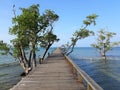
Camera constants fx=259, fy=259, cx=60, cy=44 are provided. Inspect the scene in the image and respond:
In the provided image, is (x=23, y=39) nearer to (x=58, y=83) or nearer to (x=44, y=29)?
(x=44, y=29)

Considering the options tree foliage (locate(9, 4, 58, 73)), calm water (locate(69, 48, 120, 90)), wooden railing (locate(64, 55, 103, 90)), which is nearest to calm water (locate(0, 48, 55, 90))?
tree foliage (locate(9, 4, 58, 73))

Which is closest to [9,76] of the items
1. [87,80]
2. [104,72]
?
[104,72]

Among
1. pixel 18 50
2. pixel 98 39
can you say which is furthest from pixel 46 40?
pixel 98 39

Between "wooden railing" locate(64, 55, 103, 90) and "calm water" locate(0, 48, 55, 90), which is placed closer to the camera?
"wooden railing" locate(64, 55, 103, 90)

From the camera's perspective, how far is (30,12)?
104 ft

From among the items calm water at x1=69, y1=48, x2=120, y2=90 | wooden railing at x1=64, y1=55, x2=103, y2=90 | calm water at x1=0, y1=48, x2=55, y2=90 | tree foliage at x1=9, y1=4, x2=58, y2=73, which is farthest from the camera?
tree foliage at x1=9, y1=4, x2=58, y2=73

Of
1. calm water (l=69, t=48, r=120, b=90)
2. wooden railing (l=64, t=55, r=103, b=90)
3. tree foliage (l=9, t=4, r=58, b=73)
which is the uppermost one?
tree foliage (l=9, t=4, r=58, b=73)

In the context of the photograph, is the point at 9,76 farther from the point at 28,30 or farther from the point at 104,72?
the point at 104,72

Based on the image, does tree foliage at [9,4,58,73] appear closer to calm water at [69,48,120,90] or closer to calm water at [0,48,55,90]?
calm water at [0,48,55,90]

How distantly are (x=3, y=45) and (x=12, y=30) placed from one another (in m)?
2.28

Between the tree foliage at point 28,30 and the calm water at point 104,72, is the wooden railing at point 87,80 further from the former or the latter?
the tree foliage at point 28,30

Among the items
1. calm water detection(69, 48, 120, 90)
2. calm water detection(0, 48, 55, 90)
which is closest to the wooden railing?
calm water detection(69, 48, 120, 90)

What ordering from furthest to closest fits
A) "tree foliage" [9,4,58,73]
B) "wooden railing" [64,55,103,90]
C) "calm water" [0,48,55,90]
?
1. "tree foliage" [9,4,58,73]
2. "calm water" [0,48,55,90]
3. "wooden railing" [64,55,103,90]

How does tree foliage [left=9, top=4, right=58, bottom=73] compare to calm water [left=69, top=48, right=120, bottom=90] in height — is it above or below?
above
